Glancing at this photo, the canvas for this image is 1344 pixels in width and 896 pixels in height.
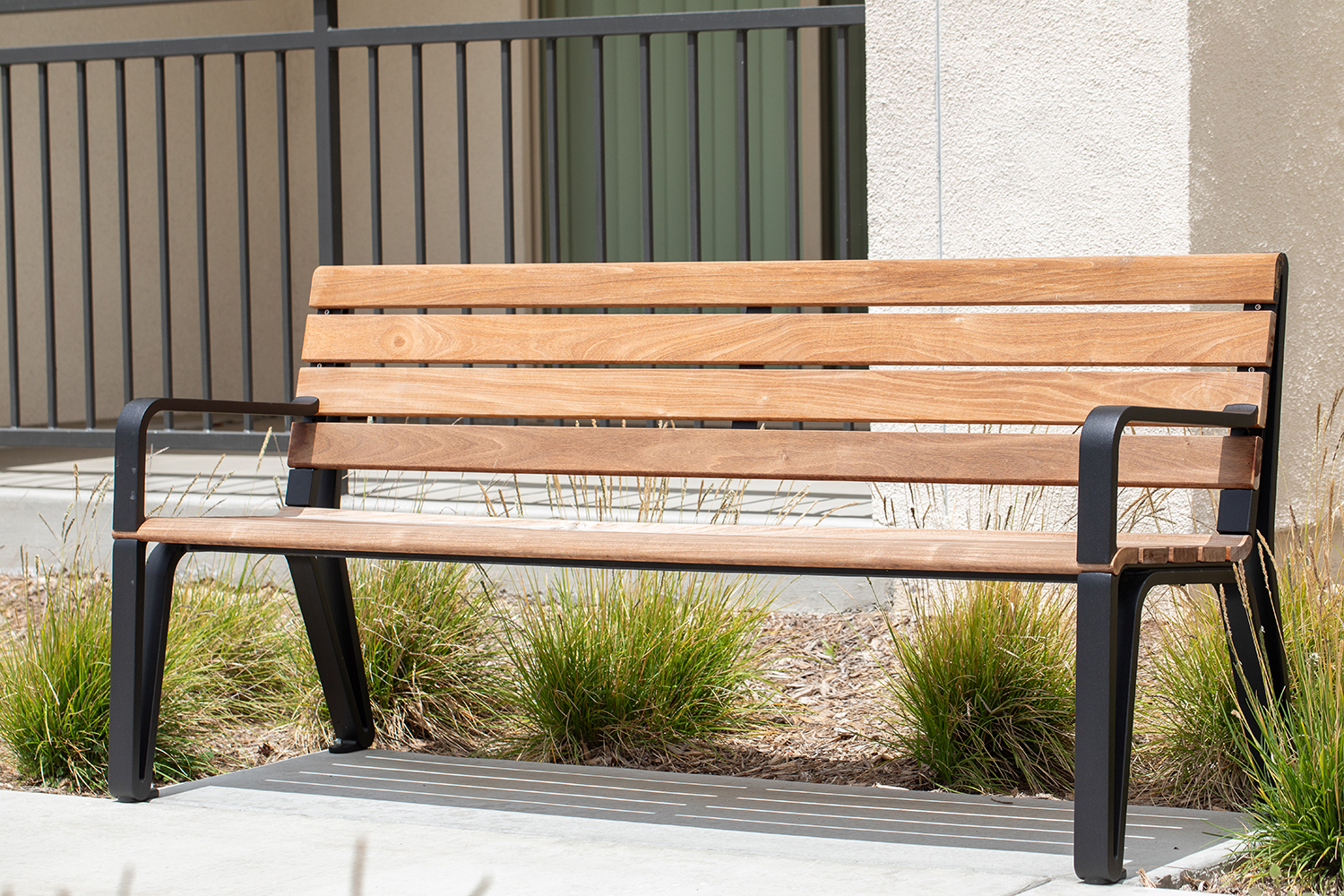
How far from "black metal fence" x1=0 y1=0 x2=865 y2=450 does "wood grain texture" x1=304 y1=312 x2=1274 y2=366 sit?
2.86 ft

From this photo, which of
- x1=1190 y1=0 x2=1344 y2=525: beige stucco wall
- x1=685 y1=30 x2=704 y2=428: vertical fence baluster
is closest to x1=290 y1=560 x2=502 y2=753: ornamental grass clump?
x1=685 y1=30 x2=704 y2=428: vertical fence baluster

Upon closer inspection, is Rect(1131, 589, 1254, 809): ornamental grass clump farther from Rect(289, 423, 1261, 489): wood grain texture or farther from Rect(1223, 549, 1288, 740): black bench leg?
Rect(289, 423, 1261, 489): wood grain texture

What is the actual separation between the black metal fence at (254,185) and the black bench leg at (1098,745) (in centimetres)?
200

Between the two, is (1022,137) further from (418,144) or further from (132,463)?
(132,463)

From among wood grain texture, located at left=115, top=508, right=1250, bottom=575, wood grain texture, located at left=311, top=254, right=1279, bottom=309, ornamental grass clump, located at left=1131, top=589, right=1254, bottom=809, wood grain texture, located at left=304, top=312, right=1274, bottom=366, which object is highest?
wood grain texture, located at left=311, top=254, right=1279, bottom=309

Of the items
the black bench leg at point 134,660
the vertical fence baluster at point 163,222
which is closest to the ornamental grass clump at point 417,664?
the black bench leg at point 134,660

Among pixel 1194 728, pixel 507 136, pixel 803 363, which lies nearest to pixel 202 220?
pixel 507 136

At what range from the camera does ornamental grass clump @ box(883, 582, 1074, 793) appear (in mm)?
2676

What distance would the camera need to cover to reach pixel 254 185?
836cm

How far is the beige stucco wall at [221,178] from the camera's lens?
24.7ft

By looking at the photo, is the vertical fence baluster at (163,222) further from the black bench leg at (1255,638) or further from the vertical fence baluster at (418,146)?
the black bench leg at (1255,638)

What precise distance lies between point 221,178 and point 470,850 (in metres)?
6.83

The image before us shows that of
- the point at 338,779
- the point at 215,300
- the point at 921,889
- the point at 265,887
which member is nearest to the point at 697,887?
the point at 921,889

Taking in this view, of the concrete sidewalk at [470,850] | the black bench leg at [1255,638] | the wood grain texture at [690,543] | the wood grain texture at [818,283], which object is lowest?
the concrete sidewalk at [470,850]
